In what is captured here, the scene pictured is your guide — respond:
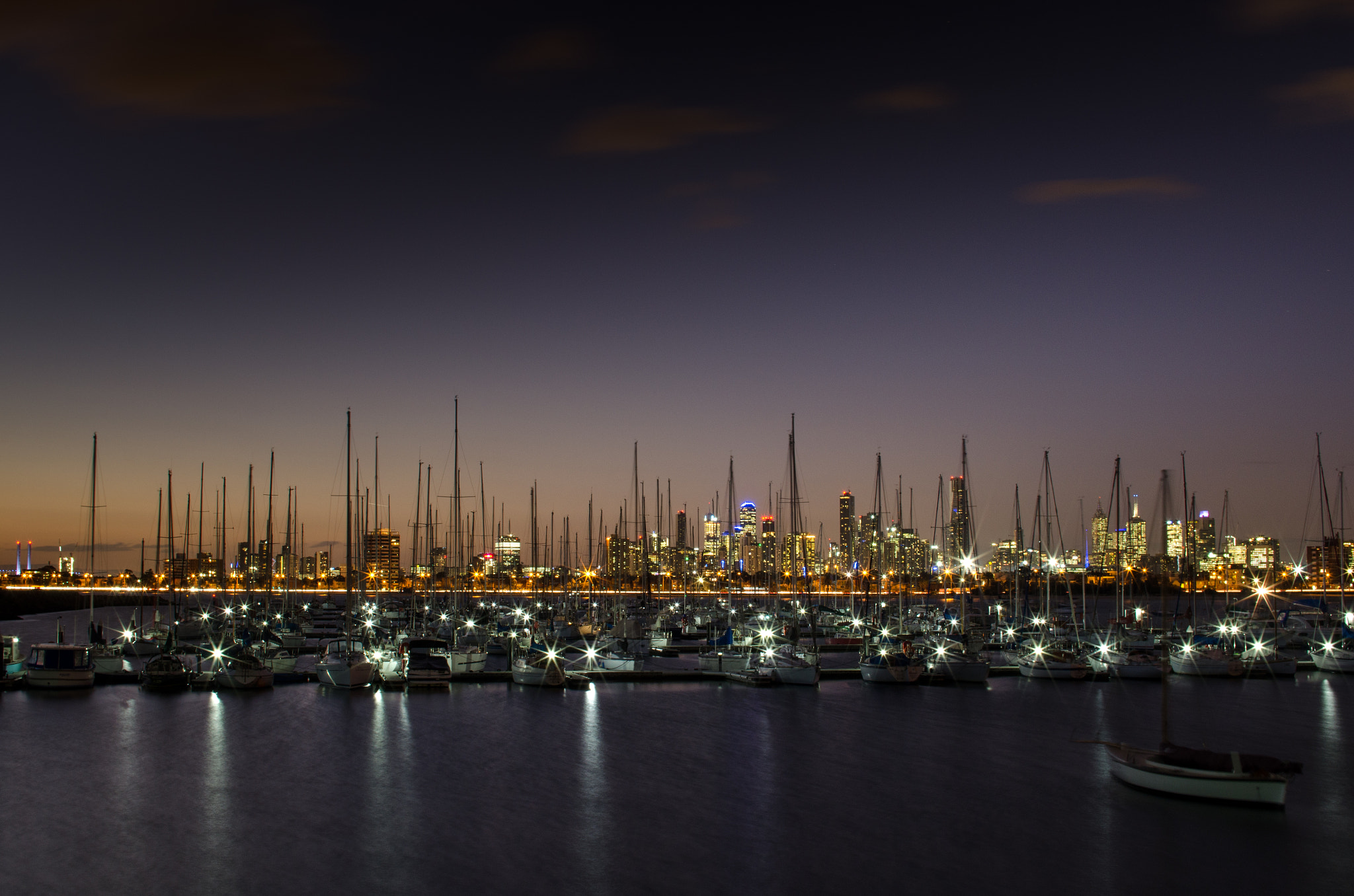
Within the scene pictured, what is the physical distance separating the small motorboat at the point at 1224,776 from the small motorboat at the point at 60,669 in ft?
180

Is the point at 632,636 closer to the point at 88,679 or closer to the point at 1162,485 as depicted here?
the point at 88,679

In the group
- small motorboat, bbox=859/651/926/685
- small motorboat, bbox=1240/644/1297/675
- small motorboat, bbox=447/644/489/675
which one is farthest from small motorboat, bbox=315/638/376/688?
small motorboat, bbox=1240/644/1297/675

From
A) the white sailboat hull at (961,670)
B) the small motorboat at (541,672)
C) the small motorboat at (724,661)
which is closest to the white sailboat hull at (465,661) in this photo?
the small motorboat at (541,672)

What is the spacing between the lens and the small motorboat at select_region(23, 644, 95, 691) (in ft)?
186

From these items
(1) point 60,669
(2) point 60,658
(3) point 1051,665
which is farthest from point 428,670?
(3) point 1051,665

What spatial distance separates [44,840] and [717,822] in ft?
63.6

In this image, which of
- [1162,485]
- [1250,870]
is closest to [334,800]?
[1250,870]

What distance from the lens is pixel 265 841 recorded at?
2903 centimetres

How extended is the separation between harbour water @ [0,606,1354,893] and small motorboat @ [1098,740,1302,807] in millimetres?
556

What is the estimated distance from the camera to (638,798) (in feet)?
114

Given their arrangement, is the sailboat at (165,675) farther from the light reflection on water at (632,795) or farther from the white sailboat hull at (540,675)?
the white sailboat hull at (540,675)

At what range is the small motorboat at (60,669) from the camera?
56812mm

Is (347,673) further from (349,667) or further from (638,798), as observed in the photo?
(638,798)

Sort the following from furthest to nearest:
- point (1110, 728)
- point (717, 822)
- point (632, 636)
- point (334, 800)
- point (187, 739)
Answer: point (632, 636) → point (1110, 728) → point (187, 739) → point (334, 800) → point (717, 822)
